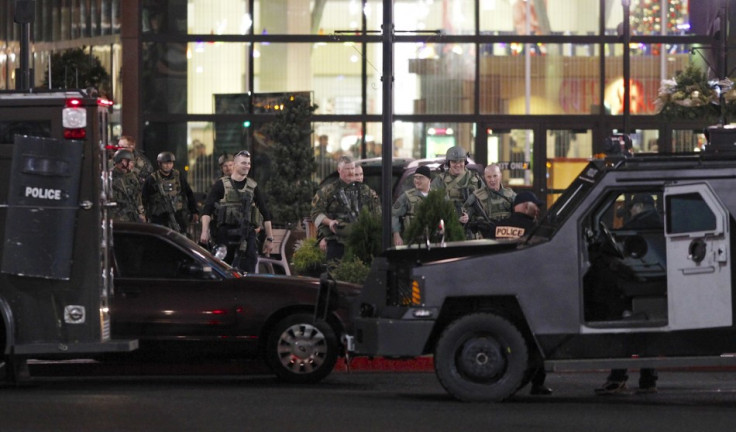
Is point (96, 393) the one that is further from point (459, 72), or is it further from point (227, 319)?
point (459, 72)

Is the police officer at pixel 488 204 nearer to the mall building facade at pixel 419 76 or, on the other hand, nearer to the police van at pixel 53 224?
the police van at pixel 53 224

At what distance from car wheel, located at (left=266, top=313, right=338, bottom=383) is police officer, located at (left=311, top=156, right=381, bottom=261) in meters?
3.57

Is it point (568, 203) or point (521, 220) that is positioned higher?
point (568, 203)

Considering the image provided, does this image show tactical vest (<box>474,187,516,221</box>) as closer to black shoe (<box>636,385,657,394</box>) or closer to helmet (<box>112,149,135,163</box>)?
helmet (<box>112,149,135,163</box>)

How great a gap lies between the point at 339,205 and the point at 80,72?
39.3 ft

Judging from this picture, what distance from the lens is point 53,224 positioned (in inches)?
497

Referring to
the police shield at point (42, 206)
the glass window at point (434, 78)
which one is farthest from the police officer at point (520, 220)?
the glass window at point (434, 78)

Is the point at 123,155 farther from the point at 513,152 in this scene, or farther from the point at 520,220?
the point at 513,152

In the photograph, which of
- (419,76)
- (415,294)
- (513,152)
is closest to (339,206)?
(415,294)

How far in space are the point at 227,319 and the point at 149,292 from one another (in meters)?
0.71

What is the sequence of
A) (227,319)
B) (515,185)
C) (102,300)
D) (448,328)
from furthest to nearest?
(515,185), (227,319), (102,300), (448,328)

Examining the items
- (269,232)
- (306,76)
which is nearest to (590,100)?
(306,76)

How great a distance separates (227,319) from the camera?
13641 mm

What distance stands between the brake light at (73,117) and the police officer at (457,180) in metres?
5.55
